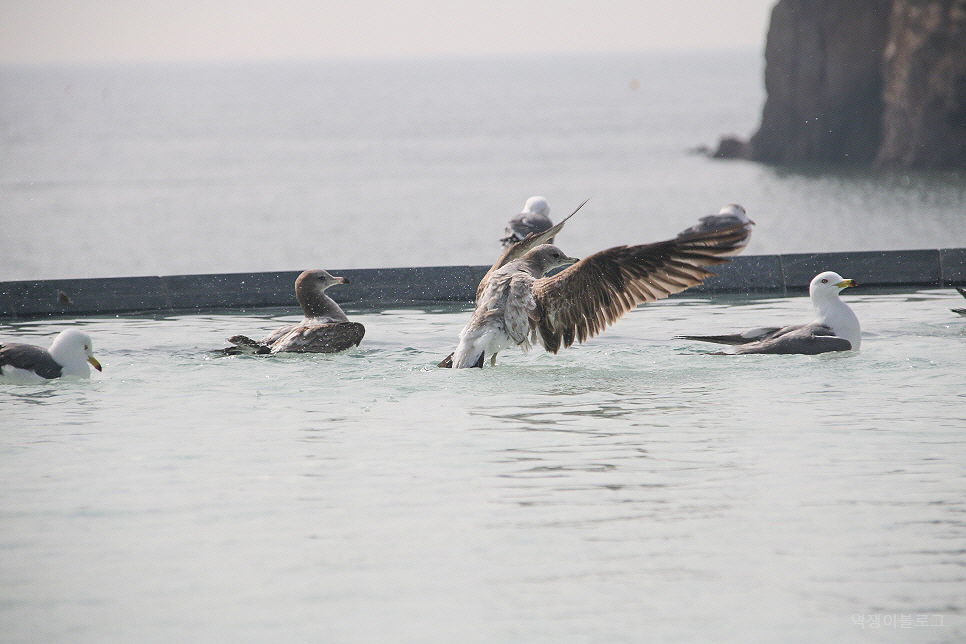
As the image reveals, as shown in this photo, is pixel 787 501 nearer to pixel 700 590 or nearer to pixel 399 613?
pixel 700 590

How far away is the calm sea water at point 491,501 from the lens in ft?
14.9

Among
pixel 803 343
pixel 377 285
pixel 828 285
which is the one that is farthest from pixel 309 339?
pixel 828 285

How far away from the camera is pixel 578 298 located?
957cm

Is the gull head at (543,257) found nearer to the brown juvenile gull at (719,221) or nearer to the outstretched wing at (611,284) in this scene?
the outstretched wing at (611,284)

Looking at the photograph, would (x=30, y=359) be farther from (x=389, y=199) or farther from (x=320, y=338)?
(x=389, y=199)

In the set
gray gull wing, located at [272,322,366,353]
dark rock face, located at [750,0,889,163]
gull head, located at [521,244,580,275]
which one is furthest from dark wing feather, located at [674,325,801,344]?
dark rock face, located at [750,0,889,163]

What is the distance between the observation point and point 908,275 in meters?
14.4

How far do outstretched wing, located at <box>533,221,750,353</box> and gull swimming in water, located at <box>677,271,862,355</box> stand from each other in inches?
19.8

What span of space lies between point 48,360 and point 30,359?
127 millimetres

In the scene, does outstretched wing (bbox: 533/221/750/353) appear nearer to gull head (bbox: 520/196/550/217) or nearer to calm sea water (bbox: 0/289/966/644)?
calm sea water (bbox: 0/289/966/644)

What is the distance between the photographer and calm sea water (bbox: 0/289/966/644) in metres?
4.55

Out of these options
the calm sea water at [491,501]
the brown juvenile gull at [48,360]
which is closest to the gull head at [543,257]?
the calm sea water at [491,501]

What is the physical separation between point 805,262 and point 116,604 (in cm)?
1100

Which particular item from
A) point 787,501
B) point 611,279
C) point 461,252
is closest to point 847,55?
point 461,252
